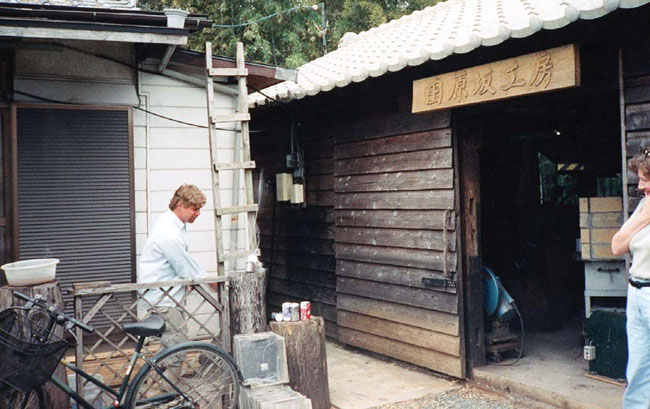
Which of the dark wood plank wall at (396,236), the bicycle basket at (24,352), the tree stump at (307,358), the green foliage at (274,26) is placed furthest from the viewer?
the green foliage at (274,26)

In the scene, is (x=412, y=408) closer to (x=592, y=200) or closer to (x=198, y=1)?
(x=592, y=200)

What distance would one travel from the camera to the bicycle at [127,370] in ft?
14.0

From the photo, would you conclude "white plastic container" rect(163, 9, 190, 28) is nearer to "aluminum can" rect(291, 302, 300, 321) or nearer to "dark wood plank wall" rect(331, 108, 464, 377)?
"dark wood plank wall" rect(331, 108, 464, 377)

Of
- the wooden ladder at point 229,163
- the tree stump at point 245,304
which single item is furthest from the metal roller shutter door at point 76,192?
the tree stump at point 245,304

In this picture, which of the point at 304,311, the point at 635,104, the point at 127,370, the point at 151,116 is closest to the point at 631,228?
the point at 635,104

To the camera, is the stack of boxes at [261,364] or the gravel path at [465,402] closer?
the stack of boxes at [261,364]

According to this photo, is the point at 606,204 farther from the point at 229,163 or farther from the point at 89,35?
the point at 89,35

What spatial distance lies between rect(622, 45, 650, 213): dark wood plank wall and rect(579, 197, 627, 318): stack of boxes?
1481 mm

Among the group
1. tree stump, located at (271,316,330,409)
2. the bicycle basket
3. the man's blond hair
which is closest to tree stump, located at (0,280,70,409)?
the bicycle basket

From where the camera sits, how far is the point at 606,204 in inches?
257

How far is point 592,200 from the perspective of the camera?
21.6ft

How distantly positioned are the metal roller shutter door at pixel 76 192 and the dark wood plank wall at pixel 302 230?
10.4ft

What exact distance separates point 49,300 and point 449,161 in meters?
4.18

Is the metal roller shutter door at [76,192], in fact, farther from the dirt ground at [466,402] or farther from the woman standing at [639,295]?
the woman standing at [639,295]
